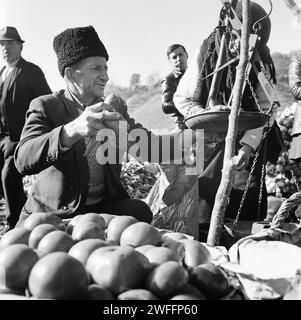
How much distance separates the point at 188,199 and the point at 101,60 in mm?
1071

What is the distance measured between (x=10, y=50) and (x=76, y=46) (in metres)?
2.33

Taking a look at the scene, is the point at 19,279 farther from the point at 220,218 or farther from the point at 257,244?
the point at 220,218

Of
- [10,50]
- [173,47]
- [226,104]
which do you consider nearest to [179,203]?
[226,104]

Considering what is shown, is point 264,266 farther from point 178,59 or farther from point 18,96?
point 178,59

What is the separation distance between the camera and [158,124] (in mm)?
16922

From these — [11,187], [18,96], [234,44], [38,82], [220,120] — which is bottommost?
[11,187]

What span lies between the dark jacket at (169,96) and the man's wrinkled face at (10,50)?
1517 millimetres

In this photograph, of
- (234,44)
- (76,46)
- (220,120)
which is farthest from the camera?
(234,44)

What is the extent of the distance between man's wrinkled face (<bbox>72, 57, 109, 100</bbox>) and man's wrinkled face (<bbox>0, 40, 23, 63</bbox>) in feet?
7.52

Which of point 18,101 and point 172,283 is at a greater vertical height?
point 18,101

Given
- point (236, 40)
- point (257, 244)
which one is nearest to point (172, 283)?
point (257, 244)

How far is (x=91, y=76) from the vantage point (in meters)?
2.41

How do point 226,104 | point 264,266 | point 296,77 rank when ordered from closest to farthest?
point 264,266, point 226,104, point 296,77
